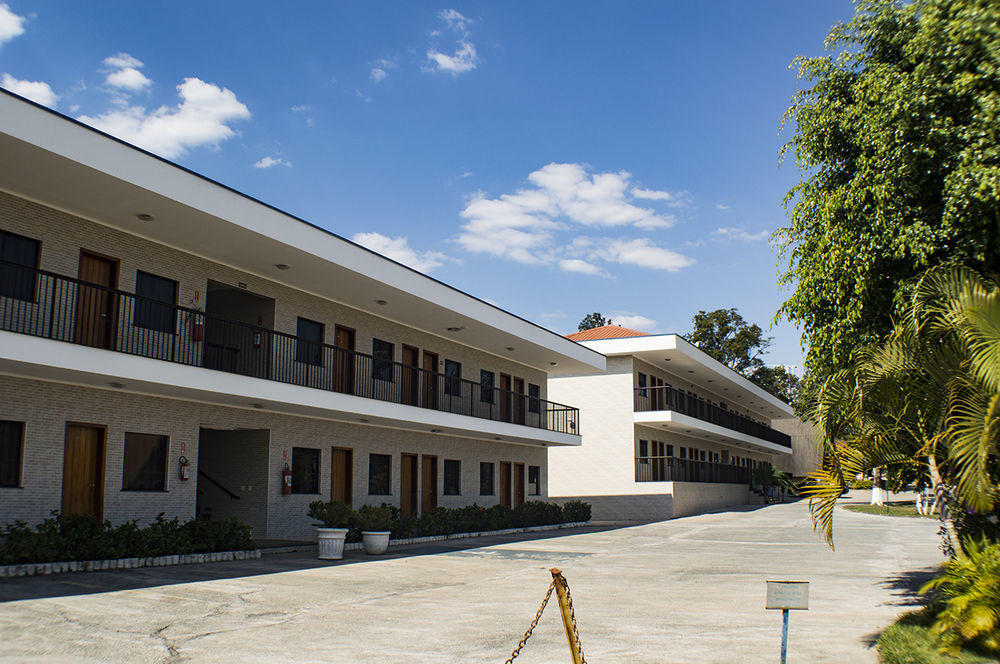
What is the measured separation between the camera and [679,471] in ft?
137

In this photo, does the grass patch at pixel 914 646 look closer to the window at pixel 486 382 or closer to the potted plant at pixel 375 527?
the potted plant at pixel 375 527

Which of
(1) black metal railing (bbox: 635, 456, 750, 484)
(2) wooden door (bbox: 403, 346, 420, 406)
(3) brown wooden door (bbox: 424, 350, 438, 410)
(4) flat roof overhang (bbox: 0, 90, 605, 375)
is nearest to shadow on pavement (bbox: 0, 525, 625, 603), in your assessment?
(2) wooden door (bbox: 403, 346, 420, 406)

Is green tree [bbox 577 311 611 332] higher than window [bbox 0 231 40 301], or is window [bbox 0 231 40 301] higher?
green tree [bbox 577 311 611 332]

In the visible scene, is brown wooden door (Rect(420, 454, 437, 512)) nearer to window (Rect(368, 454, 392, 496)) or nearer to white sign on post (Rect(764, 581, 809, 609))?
window (Rect(368, 454, 392, 496))

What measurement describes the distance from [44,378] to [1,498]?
2119 mm

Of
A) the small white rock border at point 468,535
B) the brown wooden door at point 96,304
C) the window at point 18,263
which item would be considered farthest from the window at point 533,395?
the window at point 18,263

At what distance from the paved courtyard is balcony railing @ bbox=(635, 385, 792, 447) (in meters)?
19.8

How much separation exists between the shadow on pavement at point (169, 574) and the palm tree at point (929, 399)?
31.3 ft

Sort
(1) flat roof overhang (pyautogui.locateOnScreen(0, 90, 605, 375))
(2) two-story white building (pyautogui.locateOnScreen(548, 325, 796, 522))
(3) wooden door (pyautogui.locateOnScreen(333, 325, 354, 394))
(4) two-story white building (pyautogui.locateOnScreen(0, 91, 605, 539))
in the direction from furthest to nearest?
1. (2) two-story white building (pyautogui.locateOnScreen(548, 325, 796, 522))
2. (3) wooden door (pyautogui.locateOnScreen(333, 325, 354, 394))
3. (4) two-story white building (pyautogui.locateOnScreen(0, 91, 605, 539))
4. (1) flat roof overhang (pyautogui.locateOnScreen(0, 90, 605, 375))

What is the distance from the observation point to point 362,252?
20031 millimetres

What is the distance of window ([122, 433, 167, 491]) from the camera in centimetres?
1684

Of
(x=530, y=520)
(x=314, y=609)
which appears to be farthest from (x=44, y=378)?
(x=530, y=520)

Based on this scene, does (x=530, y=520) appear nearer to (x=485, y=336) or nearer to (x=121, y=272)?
(x=485, y=336)

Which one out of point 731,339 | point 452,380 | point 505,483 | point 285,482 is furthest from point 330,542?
point 731,339
